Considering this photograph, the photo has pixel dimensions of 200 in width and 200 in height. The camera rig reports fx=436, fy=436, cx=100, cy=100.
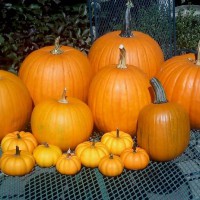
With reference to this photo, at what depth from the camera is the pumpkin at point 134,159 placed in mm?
1939

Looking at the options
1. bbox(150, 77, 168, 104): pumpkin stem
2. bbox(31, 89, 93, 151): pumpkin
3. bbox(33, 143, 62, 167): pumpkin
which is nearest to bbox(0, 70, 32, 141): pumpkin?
bbox(31, 89, 93, 151): pumpkin

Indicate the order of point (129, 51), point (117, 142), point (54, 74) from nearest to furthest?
point (117, 142)
point (54, 74)
point (129, 51)

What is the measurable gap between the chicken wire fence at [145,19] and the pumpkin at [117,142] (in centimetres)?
202

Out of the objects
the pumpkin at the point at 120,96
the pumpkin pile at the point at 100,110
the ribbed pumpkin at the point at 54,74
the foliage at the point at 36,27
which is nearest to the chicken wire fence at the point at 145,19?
the foliage at the point at 36,27

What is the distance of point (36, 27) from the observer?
4145mm

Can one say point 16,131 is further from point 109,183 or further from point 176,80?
point 176,80

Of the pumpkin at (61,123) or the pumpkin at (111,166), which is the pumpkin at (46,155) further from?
the pumpkin at (111,166)

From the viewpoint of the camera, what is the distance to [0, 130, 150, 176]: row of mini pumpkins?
74.9 inches

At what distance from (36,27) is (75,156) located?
2.43 metres

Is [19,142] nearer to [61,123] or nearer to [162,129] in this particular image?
[61,123]

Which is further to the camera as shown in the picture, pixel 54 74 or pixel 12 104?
pixel 54 74

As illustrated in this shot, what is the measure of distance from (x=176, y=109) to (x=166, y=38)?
7.17 ft

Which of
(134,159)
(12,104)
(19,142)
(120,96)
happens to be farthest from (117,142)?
(12,104)

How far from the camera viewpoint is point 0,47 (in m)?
3.84
